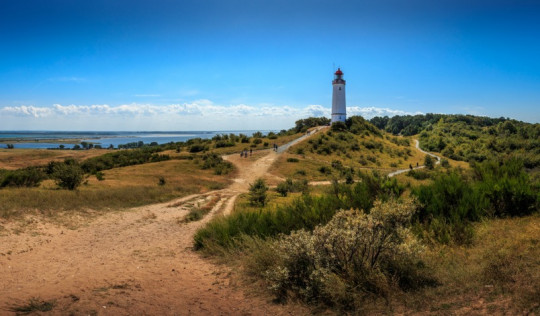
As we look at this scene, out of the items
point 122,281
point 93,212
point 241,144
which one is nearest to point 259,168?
point 241,144

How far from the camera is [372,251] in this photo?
200 inches

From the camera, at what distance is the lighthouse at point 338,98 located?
58438 millimetres

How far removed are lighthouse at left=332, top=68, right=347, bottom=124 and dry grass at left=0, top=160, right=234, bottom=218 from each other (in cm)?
3553

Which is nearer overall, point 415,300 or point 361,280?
point 415,300

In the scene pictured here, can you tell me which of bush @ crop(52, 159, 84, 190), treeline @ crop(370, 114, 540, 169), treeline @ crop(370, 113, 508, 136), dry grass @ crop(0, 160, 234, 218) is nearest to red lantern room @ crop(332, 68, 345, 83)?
treeline @ crop(370, 114, 540, 169)

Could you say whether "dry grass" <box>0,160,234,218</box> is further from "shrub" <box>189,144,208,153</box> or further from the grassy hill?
"shrub" <box>189,144,208,153</box>

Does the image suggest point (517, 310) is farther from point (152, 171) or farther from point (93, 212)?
point (152, 171)

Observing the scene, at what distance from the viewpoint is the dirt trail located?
16.0ft

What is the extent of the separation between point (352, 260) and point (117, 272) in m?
5.33

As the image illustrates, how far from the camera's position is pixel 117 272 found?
23.0 feet

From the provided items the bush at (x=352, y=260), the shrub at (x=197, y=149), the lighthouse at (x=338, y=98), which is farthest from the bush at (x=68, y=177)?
the lighthouse at (x=338, y=98)

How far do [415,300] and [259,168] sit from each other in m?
30.6

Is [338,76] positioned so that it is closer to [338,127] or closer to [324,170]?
[338,127]

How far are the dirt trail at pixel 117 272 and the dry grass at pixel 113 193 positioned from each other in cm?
152
